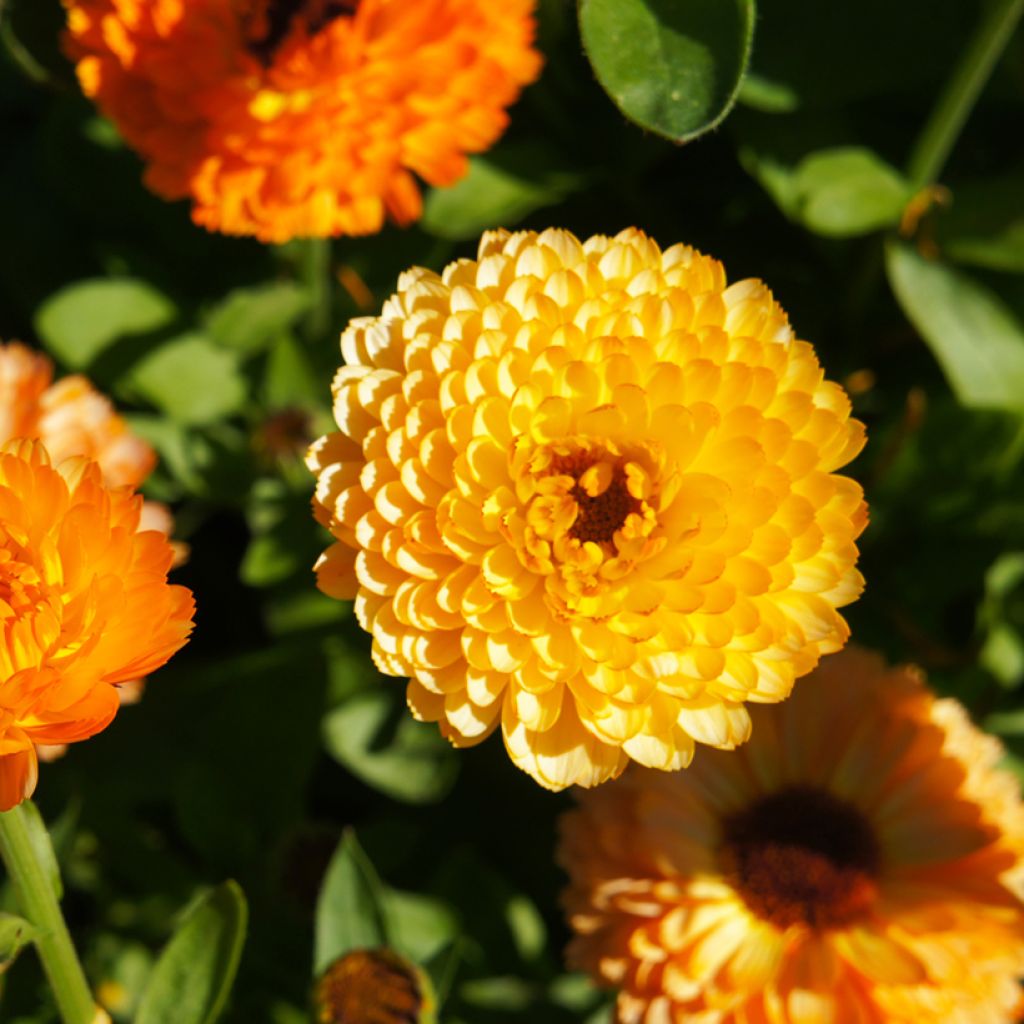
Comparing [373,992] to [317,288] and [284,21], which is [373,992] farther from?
[284,21]

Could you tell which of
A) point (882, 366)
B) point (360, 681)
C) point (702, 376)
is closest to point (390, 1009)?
point (360, 681)

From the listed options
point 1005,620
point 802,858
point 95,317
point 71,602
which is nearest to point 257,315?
point 95,317

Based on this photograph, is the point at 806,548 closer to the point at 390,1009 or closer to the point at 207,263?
the point at 390,1009

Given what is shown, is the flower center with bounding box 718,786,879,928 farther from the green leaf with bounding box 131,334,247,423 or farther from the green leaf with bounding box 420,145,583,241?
the green leaf with bounding box 131,334,247,423

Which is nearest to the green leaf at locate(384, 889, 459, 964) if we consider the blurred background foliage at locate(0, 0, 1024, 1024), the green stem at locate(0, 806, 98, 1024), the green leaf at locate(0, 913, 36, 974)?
the blurred background foliage at locate(0, 0, 1024, 1024)

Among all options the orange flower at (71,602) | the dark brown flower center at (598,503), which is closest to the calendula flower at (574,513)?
the dark brown flower center at (598,503)
